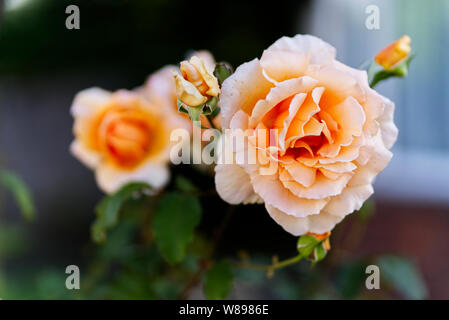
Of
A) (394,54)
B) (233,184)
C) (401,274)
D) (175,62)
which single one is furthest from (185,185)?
(175,62)

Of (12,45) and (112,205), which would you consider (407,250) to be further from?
(12,45)

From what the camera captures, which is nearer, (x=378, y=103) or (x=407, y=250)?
(x=378, y=103)

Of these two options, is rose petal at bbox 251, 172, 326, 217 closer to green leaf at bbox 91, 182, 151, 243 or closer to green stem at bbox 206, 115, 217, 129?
green stem at bbox 206, 115, 217, 129

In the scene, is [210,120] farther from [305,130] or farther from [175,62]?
[175,62]

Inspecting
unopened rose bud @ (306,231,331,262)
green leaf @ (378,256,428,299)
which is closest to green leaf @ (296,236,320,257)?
unopened rose bud @ (306,231,331,262)

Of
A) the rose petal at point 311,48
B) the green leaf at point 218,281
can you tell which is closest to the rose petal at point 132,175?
the green leaf at point 218,281
